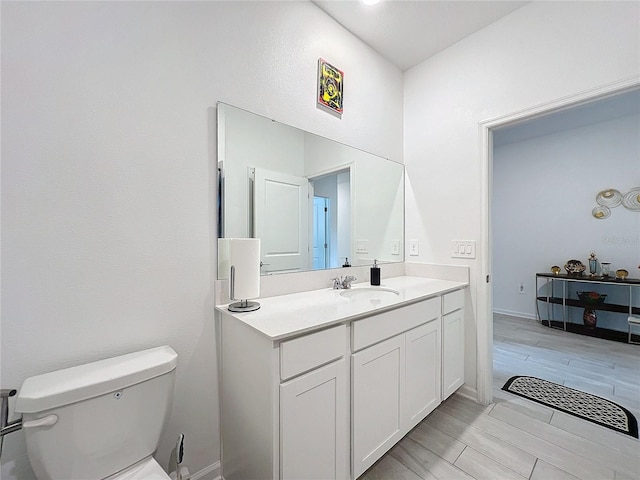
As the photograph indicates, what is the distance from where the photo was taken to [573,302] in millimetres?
3447

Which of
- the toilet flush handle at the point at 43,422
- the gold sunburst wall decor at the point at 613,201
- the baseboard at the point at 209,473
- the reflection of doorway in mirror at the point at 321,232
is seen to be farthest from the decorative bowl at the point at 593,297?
the toilet flush handle at the point at 43,422

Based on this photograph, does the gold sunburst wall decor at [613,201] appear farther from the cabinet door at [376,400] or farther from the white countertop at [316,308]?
the cabinet door at [376,400]

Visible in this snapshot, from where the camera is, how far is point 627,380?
2197 millimetres

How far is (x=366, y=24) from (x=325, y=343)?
83.4 inches

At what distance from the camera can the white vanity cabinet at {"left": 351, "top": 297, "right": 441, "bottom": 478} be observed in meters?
1.23

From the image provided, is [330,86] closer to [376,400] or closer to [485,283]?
[485,283]

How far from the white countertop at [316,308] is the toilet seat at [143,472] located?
55 cm

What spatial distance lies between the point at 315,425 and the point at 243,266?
71cm

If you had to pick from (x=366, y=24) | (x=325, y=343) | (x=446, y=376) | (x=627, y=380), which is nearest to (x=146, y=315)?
(x=325, y=343)

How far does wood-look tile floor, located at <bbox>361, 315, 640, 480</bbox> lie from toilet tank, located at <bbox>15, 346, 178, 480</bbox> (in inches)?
41.9

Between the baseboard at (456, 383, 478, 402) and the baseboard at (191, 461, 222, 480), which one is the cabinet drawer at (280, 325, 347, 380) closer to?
the baseboard at (191, 461, 222, 480)

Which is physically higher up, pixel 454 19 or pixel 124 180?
pixel 454 19

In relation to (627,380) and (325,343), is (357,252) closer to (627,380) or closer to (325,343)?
(325,343)

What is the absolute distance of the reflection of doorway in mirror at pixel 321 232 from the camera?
5.91 ft
